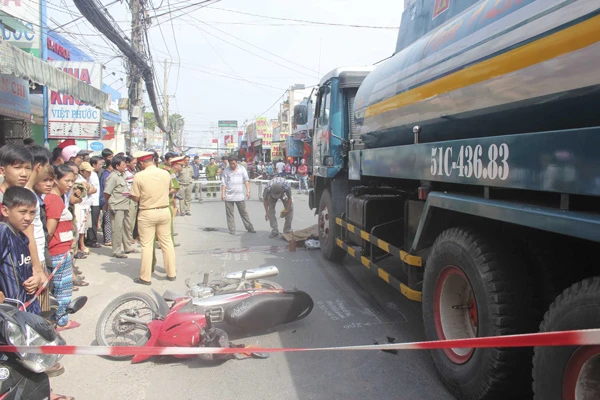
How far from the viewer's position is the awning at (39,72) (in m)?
6.03

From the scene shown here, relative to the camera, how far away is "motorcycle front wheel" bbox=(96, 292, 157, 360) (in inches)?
154

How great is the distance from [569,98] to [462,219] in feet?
3.87

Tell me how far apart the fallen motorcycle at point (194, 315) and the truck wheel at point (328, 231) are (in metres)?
2.60

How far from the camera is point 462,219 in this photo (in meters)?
3.17

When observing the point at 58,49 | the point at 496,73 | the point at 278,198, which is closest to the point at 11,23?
the point at 58,49

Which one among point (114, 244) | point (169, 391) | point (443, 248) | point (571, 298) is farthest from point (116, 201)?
point (571, 298)

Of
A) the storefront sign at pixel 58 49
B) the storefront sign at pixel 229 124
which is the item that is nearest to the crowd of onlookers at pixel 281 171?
the storefront sign at pixel 58 49

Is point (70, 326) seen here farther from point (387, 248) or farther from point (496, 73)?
point (496, 73)

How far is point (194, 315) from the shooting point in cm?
378

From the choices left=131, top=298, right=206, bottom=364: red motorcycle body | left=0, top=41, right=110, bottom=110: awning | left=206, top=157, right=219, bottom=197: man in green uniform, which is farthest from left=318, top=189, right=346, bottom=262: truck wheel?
left=206, top=157, right=219, bottom=197: man in green uniform

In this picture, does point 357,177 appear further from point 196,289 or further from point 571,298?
point 571,298

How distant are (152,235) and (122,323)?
2.32m

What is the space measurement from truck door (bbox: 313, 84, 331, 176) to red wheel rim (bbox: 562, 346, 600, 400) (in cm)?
517

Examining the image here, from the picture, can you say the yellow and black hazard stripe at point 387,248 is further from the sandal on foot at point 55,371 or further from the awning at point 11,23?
the awning at point 11,23
